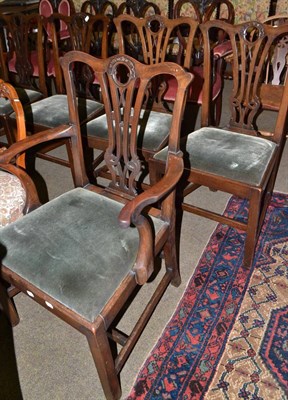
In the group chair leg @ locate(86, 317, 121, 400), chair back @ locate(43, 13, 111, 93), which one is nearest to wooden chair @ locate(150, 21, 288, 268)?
chair back @ locate(43, 13, 111, 93)

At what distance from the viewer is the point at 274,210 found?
1930 mm

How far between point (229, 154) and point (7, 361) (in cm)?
125

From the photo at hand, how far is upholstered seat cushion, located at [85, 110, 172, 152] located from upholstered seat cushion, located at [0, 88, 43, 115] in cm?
64

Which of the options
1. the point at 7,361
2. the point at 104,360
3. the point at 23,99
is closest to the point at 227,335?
the point at 104,360

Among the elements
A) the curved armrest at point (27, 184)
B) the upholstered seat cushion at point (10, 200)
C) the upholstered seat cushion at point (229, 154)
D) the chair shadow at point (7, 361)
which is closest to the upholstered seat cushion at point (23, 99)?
the upholstered seat cushion at point (10, 200)

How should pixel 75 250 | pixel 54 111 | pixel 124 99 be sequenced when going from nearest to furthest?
pixel 75 250, pixel 124 99, pixel 54 111

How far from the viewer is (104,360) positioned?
981 mm

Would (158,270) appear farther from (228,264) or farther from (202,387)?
(202,387)

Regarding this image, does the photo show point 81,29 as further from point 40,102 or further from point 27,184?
point 27,184

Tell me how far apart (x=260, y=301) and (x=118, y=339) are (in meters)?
0.65

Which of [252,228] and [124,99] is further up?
[124,99]

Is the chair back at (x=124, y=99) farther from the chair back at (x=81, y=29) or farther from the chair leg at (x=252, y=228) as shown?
the chair back at (x=81, y=29)

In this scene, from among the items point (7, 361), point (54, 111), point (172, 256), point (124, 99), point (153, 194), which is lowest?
point (7, 361)

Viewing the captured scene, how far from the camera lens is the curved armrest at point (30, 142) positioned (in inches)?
47.9
